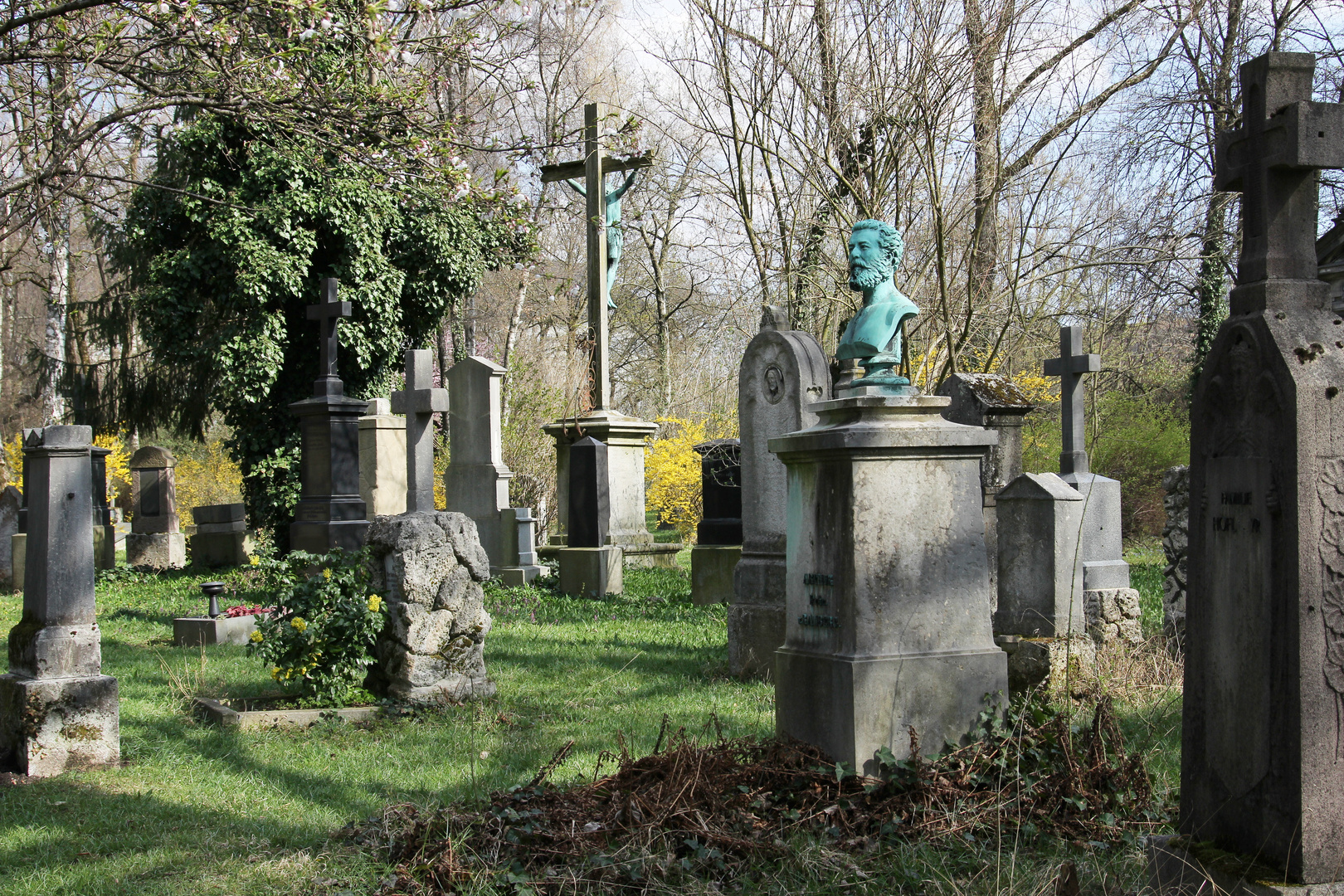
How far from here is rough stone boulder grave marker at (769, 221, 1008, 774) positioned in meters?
5.00

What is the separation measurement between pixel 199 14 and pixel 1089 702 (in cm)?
650

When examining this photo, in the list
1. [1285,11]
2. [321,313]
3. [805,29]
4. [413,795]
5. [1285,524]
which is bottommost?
[413,795]

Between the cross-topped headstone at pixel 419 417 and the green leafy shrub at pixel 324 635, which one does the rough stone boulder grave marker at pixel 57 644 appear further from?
the cross-topped headstone at pixel 419 417

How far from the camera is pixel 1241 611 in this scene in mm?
3178

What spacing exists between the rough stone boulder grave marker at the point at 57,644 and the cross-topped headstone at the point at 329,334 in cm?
661

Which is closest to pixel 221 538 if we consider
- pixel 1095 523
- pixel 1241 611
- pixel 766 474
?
pixel 766 474

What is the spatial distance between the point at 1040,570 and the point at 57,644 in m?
6.35

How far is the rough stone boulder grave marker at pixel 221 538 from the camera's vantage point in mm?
17984

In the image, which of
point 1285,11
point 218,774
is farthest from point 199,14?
point 1285,11

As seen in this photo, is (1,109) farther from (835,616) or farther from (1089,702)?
(1089,702)

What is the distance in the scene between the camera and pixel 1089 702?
631 centimetres

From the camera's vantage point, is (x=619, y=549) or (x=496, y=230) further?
(x=496, y=230)

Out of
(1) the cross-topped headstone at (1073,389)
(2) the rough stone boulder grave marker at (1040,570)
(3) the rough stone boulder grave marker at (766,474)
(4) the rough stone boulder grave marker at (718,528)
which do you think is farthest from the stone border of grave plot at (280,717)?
(1) the cross-topped headstone at (1073,389)

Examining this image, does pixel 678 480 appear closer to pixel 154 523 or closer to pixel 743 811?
pixel 154 523
